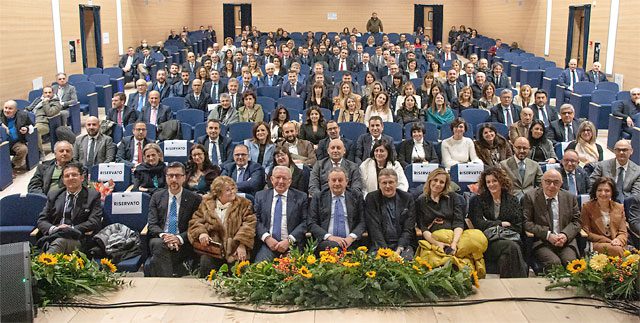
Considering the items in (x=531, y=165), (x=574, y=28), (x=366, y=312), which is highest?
(x=574, y=28)

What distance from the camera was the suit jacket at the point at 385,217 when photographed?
511cm

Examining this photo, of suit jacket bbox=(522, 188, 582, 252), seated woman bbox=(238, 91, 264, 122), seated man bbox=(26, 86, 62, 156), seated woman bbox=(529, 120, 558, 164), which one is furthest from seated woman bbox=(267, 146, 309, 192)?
seated man bbox=(26, 86, 62, 156)

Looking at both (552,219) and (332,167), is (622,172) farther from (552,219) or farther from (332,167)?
(332,167)

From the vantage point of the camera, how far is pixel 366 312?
3666 mm

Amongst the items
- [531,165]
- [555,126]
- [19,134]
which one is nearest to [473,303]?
[531,165]

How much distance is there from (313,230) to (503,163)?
86.3 inches

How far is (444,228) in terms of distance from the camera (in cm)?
506

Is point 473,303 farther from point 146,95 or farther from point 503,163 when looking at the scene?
point 146,95

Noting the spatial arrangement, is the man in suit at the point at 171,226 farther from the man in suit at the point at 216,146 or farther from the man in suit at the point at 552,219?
the man in suit at the point at 552,219

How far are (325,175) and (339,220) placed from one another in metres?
0.96

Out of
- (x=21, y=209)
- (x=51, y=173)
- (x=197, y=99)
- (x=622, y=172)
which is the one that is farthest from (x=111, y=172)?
(x=622, y=172)

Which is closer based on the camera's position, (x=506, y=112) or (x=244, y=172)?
(x=244, y=172)

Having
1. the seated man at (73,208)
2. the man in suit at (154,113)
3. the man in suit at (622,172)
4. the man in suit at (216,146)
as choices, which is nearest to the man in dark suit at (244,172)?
the man in suit at (216,146)

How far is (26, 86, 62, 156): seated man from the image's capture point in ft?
30.3
